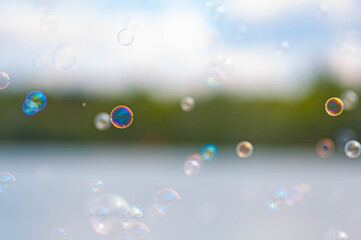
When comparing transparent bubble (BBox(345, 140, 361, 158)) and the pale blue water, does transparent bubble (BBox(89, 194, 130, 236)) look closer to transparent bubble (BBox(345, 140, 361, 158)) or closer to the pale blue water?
the pale blue water

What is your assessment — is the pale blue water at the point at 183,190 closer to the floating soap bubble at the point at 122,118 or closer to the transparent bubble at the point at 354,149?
the transparent bubble at the point at 354,149

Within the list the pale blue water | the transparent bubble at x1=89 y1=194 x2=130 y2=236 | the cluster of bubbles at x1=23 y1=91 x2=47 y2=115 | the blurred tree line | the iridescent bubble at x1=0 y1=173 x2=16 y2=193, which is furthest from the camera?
the blurred tree line

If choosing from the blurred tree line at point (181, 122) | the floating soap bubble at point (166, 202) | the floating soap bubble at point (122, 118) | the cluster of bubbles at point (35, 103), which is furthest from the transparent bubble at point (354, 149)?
the blurred tree line at point (181, 122)

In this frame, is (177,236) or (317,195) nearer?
(177,236)

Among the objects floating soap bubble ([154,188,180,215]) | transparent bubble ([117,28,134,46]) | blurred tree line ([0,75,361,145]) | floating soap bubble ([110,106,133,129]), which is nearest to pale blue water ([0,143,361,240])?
blurred tree line ([0,75,361,145])

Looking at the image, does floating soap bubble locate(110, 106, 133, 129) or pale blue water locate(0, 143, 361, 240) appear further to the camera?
pale blue water locate(0, 143, 361, 240)

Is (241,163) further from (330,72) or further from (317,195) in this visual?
(317,195)

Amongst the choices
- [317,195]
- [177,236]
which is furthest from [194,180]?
[177,236]
